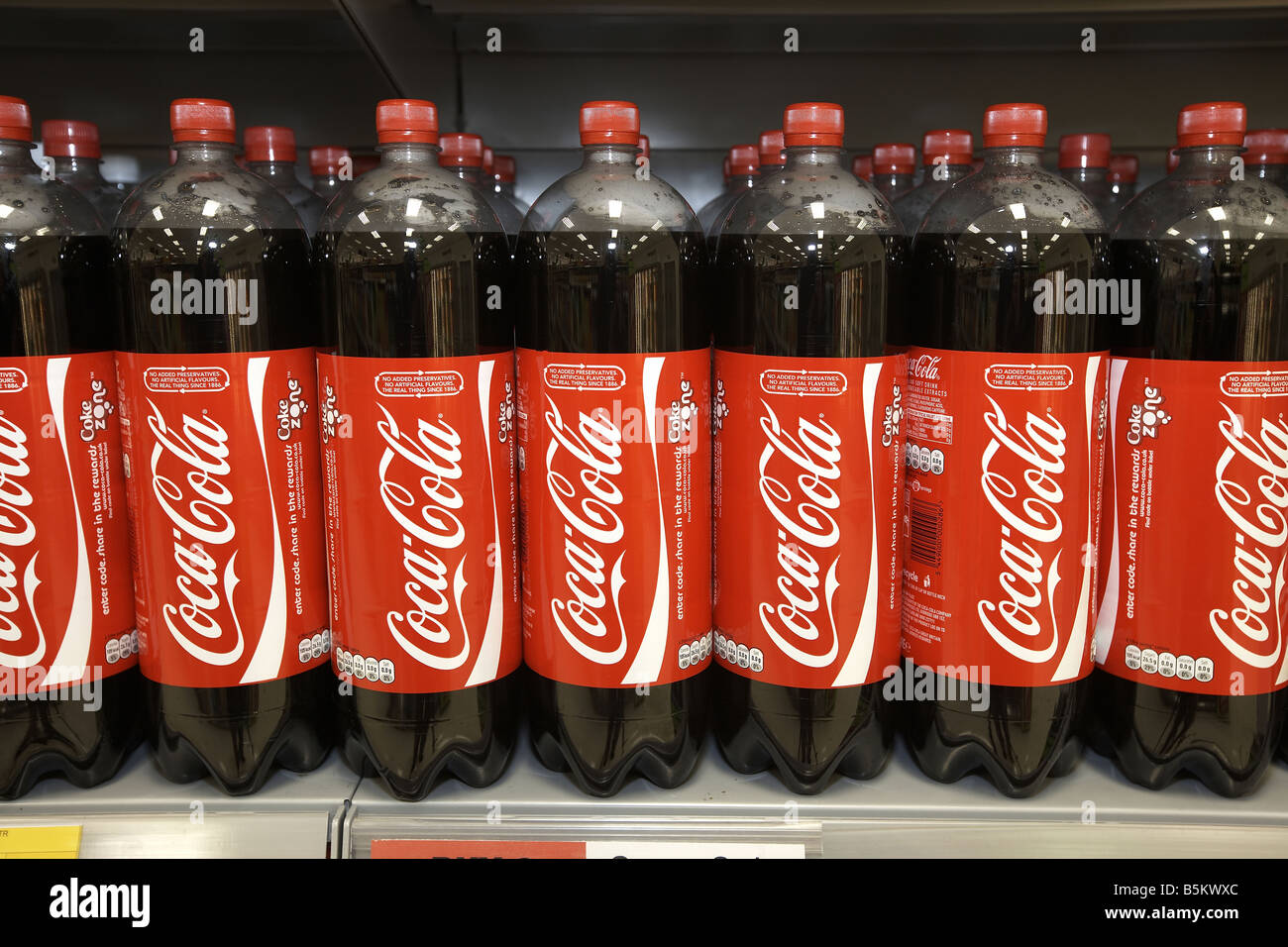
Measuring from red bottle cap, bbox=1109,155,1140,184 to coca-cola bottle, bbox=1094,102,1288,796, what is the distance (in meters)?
0.52

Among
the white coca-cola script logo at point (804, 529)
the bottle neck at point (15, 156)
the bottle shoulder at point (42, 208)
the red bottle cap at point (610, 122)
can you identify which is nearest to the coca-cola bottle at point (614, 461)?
the red bottle cap at point (610, 122)

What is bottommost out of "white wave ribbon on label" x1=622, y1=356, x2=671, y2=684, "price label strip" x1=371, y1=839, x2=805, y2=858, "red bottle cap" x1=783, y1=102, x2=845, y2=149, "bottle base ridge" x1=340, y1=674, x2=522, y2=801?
"price label strip" x1=371, y1=839, x2=805, y2=858

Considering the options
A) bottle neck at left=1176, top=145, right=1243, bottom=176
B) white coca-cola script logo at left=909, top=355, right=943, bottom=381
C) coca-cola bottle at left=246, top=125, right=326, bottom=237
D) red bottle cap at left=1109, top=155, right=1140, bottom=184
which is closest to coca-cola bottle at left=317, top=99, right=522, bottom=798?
coca-cola bottle at left=246, top=125, right=326, bottom=237

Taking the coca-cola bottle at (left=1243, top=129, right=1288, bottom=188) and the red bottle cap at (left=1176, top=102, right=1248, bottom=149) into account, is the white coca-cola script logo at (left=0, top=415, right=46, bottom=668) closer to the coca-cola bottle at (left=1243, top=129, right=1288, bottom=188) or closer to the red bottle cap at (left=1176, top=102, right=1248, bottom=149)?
the red bottle cap at (left=1176, top=102, right=1248, bottom=149)

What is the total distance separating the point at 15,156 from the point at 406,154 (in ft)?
1.80

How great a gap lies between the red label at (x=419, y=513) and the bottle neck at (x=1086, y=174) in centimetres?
105

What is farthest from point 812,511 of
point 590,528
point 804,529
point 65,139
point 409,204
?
point 65,139

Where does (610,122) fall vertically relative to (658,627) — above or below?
above

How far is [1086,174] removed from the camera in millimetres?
1458

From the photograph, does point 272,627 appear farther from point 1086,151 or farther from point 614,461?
point 1086,151

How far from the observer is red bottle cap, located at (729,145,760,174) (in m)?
1.61

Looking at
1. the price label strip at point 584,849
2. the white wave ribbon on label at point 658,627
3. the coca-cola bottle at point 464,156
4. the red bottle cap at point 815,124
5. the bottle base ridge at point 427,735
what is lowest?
the price label strip at point 584,849

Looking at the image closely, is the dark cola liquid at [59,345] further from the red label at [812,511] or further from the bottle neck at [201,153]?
the red label at [812,511]

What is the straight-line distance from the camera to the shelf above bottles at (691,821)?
3.46 feet
